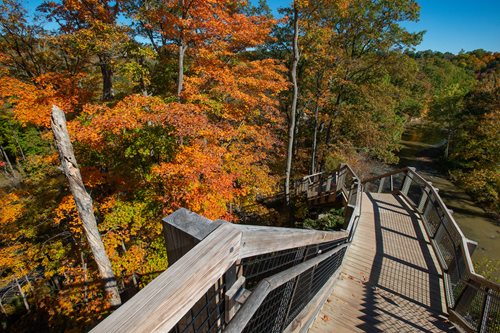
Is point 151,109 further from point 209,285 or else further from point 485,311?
point 485,311

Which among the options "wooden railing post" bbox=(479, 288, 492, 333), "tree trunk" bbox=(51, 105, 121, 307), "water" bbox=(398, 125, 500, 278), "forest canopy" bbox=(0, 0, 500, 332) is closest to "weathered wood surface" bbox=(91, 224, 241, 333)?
"wooden railing post" bbox=(479, 288, 492, 333)

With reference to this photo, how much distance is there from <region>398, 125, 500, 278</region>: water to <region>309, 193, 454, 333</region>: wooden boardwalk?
8727 mm

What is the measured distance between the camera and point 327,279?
4.52 metres

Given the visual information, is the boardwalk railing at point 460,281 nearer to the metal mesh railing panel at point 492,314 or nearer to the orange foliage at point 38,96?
the metal mesh railing panel at point 492,314

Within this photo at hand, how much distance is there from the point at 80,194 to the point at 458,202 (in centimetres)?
2746

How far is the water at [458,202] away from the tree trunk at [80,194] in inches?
668

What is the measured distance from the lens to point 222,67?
44.1 feet

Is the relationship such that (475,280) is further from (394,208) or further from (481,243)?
(481,243)

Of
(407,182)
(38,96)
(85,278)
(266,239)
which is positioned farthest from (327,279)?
(38,96)

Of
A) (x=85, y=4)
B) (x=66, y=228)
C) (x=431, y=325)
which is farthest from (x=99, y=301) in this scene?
(x=85, y=4)

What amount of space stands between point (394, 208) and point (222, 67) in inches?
438

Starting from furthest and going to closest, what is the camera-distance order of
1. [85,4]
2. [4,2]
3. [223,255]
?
[85,4] → [4,2] → [223,255]

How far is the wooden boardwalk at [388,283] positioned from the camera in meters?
4.29

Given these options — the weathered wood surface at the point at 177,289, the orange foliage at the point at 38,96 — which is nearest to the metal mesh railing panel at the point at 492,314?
the weathered wood surface at the point at 177,289
